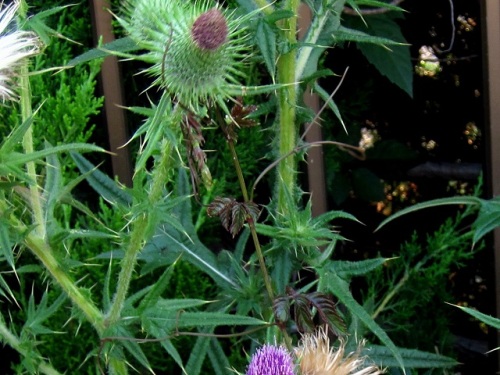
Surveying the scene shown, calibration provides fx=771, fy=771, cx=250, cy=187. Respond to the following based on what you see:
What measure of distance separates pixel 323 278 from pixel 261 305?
14 centimetres

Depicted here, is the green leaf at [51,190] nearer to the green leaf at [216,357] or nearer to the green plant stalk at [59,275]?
the green plant stalk at [59,275]

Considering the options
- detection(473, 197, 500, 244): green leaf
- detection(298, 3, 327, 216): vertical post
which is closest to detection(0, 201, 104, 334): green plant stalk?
detection(473, 197, 500, 244): green leaf

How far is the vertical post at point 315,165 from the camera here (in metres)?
1.80

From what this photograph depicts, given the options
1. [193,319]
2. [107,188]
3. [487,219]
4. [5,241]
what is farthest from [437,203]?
[5,241]

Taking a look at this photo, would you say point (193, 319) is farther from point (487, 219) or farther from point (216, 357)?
point (487, 219)

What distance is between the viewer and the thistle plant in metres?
1.03

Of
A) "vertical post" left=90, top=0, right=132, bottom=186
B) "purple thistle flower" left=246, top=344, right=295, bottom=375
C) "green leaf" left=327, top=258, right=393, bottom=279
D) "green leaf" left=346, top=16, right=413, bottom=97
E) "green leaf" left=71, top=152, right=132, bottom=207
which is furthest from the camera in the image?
"green leaf" left=346, top=16, right=413, bottom=97

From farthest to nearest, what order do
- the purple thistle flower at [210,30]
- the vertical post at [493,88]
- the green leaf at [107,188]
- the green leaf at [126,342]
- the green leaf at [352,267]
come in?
the vertical post at [493,88]
the green leaf at [107,188]
the green leaf at [352,267]
the green leaf at [126,342]
the purple thistle flower at [210,30]

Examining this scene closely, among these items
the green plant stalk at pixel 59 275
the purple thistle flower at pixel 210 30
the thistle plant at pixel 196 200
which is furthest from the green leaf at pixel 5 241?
the purple thistle flower at pixel 210 30

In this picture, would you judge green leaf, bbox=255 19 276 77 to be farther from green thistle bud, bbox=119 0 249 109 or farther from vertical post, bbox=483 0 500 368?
vertical post, bbox=483 0 500 368

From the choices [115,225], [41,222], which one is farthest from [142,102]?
[41,222]

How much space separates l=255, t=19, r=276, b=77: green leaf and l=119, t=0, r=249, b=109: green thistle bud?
7cm

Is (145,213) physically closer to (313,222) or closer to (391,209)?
(313,222)

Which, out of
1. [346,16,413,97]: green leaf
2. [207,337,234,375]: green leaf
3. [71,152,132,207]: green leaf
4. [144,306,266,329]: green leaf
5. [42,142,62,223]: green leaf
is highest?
[346,16,413,97]: green leaf
